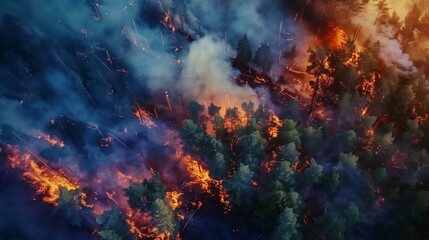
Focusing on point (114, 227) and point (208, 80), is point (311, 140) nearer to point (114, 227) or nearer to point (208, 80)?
point (208, 80)

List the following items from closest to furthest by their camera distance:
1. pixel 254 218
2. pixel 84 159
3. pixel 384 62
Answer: pixel 254 218, pixel 84 159, pixel 384 62

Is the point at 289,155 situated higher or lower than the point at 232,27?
lower

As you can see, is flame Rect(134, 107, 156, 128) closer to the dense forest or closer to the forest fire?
the dense forest

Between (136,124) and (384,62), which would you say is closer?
(136,124)

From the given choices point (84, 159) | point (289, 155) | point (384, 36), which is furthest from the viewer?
point (384, 36)

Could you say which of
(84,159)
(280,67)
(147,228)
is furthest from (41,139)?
(280,67)

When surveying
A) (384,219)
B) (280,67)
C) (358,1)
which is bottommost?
(384,219)

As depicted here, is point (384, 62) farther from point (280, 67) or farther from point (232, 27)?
point (232, 27)

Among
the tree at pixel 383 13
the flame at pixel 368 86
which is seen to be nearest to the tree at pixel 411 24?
the tree at pixel 383 13
